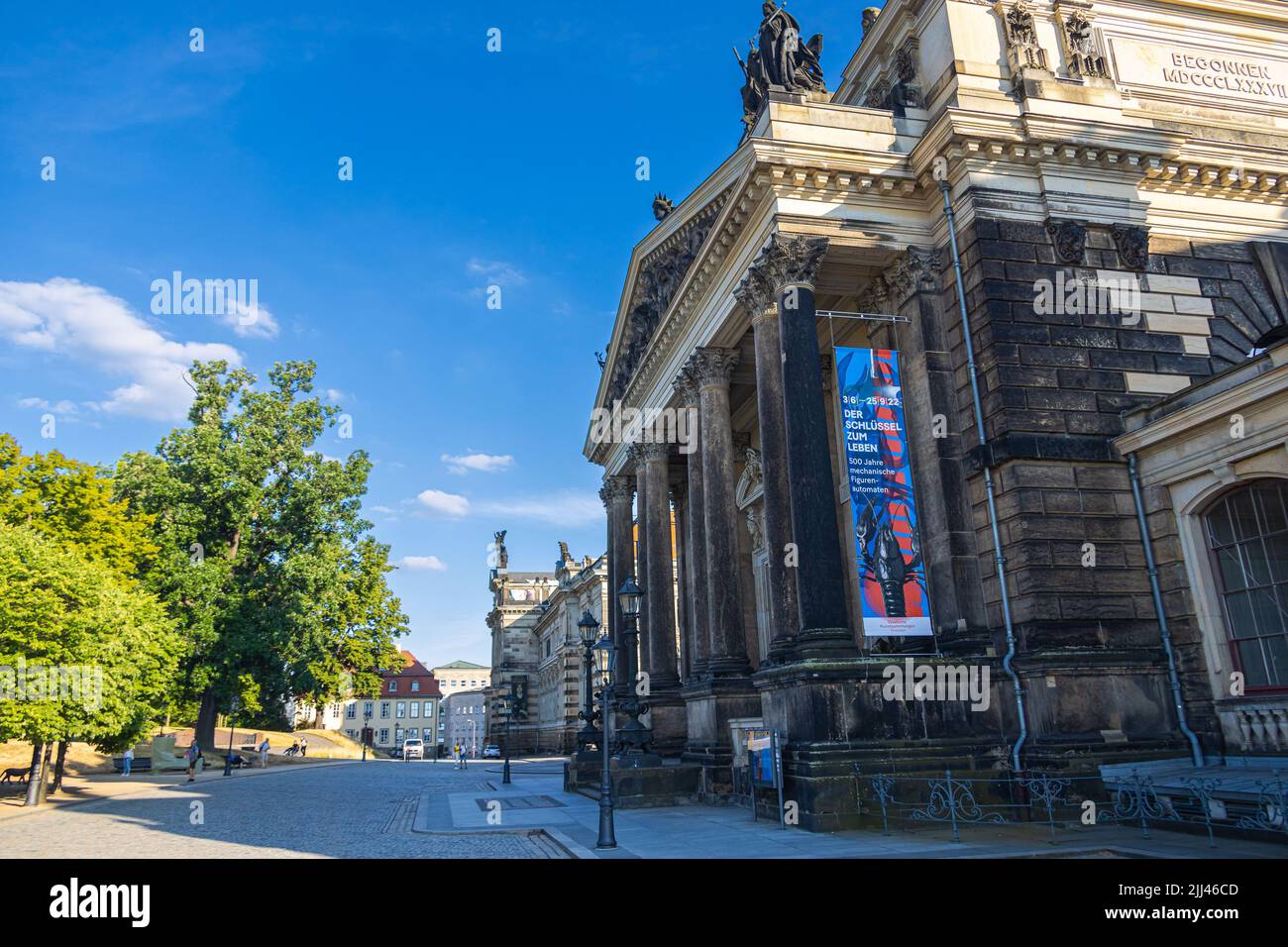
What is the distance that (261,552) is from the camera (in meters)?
43.6

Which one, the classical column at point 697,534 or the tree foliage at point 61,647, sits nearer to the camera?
the tree foliage at point 61,647

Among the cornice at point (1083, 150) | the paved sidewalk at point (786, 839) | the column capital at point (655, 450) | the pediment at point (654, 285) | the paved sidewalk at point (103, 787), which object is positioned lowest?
the paved sidewalk at point (786, 839)

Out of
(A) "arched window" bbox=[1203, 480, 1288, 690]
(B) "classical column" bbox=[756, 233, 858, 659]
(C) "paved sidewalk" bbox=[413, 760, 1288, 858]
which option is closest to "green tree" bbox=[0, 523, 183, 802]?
(C) "paved sidewalk" bbox=[413, 760, 1288, 858]

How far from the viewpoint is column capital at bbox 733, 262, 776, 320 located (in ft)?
65.1

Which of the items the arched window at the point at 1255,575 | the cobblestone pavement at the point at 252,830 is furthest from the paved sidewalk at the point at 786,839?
the arched window at the point at 1255,575

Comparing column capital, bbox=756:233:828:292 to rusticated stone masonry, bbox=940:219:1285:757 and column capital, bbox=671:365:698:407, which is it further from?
column capital, bbox=671:365:698:407

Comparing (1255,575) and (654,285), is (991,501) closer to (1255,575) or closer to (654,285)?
(1255,575)

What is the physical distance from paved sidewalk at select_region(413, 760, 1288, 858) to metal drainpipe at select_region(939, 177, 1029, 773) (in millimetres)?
2256

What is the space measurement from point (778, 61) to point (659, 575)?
16164 mm

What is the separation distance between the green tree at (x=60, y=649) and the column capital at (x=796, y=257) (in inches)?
913

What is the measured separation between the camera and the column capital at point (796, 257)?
63.2 ft

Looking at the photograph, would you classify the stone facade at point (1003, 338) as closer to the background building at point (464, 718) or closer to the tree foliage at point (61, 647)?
the tree foliage at point (61, 647)

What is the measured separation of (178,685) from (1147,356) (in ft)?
130
